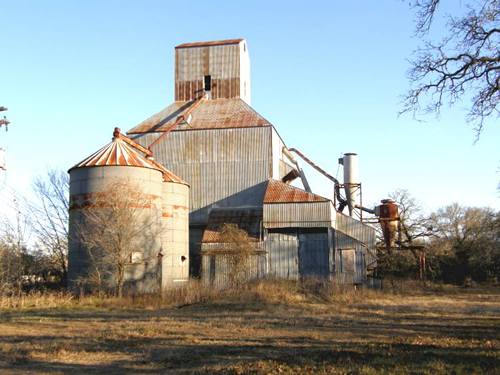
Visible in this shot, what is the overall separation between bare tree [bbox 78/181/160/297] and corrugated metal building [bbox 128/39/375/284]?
266 inches

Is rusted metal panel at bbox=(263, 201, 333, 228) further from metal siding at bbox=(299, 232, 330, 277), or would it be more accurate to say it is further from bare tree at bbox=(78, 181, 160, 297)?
bare tree at bbox=(78, 181, 160, 297)

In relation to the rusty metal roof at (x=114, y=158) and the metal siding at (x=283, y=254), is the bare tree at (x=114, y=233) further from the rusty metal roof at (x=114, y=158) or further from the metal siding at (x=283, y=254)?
the metal siding at (x=283, y=254)

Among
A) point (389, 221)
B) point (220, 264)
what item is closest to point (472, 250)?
point (389, 221)

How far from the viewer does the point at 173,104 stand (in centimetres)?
4434

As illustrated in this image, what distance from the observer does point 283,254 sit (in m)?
35.6

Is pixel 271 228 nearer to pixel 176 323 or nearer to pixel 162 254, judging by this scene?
pixel 162 254

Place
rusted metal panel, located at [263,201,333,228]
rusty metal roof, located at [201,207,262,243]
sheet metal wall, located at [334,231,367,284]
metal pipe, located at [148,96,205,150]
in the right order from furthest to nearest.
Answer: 1. metal pipe, located at [148,96,205,150]
2. rusty metal roof, located at [201,207,262,243]
3. rusted metal panel, located at [263,201,333,228]
4. sheet metal wall, located at [334,231,367,284]

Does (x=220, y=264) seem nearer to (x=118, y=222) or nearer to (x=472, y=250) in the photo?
(x=118, y=222)

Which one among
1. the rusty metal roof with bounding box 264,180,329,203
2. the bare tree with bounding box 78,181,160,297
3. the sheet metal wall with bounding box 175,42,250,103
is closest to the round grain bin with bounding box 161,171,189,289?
the bare tree with bounding box 78,181,160,297

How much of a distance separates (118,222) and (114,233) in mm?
577

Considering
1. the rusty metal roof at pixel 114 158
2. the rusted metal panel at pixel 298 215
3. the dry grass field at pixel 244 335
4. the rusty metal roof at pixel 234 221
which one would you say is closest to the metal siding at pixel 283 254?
the rusted metal panel at pixel 298 215

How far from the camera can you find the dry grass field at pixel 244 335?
33.6 ft

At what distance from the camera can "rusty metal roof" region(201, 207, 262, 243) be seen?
117 feet

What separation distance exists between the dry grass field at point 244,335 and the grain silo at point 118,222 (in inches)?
134
